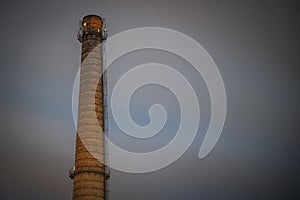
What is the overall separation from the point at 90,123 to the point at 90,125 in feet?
0.33

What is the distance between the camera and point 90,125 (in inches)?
731

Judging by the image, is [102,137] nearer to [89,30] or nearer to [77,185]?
[77,185]

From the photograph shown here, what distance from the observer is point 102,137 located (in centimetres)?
1878

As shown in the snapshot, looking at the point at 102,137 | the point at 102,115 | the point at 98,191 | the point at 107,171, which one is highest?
the point at 102,115

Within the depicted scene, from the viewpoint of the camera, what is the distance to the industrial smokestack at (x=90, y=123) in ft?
57.9

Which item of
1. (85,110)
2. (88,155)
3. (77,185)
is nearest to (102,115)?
(85,110)

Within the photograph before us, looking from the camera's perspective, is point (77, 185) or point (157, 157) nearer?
point (77, 185)

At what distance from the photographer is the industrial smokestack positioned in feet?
57.9

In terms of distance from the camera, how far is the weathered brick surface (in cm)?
1762

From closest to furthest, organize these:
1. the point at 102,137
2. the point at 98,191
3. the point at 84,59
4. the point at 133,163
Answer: the point at 98,191 < the point at 102,137 < the point at 84,59 < the point at 133,163

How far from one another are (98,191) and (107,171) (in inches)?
48.3

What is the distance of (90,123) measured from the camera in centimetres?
1859

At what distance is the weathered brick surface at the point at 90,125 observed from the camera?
17.6 meters

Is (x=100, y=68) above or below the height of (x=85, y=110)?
above
